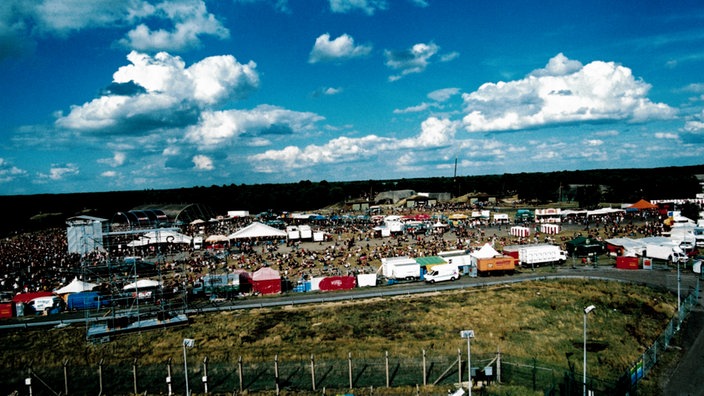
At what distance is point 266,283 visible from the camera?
1687 inches

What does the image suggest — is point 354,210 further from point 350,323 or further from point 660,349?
point 660,349

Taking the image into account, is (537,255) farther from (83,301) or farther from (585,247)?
(83,301)

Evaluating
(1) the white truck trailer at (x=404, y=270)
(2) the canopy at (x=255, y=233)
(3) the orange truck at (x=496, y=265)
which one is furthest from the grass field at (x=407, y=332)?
(2) the canopy at (x=255, y=233)

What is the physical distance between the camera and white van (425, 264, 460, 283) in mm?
44094

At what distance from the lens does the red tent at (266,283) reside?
42.8 metres

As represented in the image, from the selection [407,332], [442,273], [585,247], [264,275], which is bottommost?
[407,332]

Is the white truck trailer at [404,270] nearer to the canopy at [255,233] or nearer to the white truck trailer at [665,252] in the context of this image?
the white truck trailer at [665,252]

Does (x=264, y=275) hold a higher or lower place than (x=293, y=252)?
higher

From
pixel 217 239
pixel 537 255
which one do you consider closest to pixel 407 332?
pixel 537 255

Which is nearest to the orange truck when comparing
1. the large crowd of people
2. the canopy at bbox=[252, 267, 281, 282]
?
the large crowd of people

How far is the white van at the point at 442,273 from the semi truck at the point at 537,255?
9303 mm

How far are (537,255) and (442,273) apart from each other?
12973 millimetres

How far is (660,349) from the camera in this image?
80.4ft

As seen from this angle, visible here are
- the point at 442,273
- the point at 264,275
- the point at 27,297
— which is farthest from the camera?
the point at 442,273
